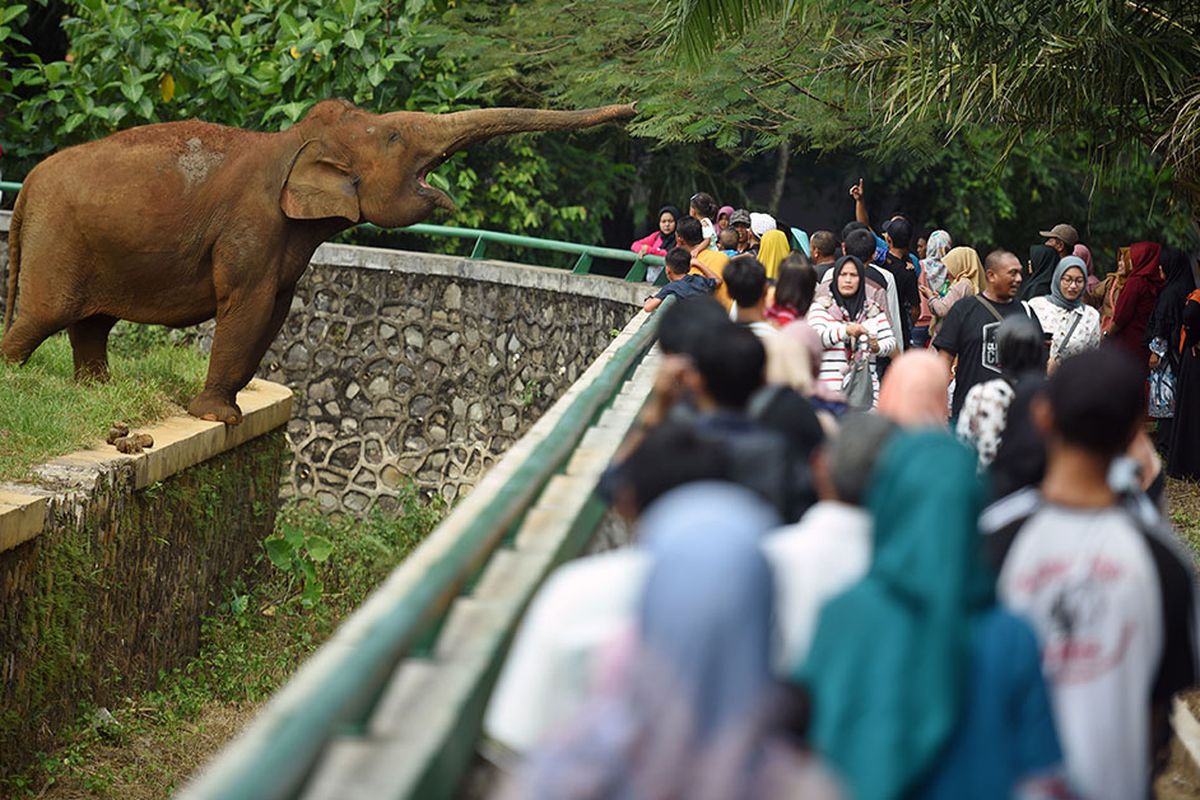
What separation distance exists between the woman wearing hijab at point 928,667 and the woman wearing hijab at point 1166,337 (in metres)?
9.79

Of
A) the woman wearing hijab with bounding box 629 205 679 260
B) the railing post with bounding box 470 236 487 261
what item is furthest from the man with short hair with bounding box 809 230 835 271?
the railing post with bounding box 470 236 487 261

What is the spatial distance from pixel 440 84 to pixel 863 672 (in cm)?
1623

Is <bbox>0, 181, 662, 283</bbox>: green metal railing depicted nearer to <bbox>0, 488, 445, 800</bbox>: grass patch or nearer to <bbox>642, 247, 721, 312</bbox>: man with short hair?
<bbox>0, 488, 445, 800</bbox>: grass patch

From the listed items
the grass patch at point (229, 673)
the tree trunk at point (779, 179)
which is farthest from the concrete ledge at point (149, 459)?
the tree trunk at point (779, 179)

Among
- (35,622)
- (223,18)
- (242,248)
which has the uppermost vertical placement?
(223,18)

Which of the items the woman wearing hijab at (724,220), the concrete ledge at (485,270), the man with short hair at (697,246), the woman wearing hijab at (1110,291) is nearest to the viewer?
the man with short hair at (697,246)

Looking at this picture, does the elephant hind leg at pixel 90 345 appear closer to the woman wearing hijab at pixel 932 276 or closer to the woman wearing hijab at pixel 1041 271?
the woman wearing hijab at pixel 932 276

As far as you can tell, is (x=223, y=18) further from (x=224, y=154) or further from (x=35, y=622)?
(x=35, y=622)

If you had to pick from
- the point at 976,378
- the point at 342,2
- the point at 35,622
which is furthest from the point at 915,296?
the point at 342,2

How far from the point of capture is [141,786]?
11234 mm

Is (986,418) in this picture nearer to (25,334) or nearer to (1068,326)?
(1068,326)

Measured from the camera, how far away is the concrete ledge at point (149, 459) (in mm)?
9750

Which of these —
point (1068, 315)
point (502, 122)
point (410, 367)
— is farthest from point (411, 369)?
point (1068, 315)

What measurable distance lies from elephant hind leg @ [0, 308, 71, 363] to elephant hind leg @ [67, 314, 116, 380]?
0.20m
